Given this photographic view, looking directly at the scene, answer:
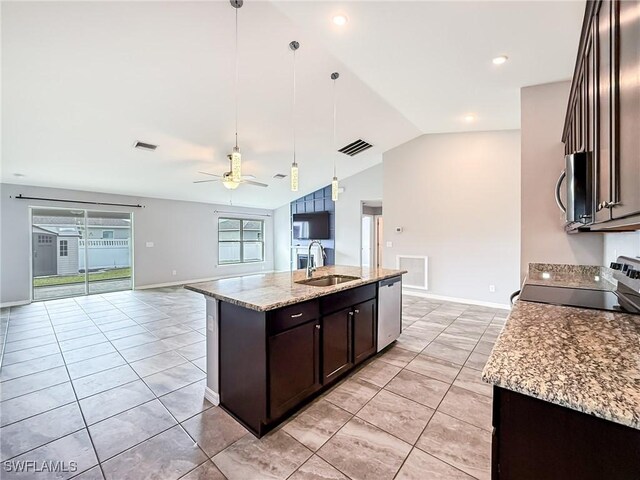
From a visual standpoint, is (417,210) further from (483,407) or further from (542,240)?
(483,407)

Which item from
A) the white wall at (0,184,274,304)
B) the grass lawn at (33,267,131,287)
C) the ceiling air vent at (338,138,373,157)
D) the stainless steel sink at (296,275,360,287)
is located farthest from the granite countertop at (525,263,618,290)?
the grass lawn at (33,267,131,287)

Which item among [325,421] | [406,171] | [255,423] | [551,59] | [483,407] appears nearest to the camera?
[255,423]

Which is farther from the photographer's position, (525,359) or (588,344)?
(588,344)

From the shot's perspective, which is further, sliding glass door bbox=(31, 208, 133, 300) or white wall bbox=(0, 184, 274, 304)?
sliding glass door bbox=(31, 208, 133, 300)

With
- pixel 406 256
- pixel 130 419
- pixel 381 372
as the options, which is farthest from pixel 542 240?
pixel 130 419

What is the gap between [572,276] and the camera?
2.72 metres

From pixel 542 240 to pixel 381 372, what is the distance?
2221mm

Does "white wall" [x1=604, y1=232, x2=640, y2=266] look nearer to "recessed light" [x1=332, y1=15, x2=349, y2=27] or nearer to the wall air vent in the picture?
"recessed light" [x1=332, y1=15, x2=349, y2=27]

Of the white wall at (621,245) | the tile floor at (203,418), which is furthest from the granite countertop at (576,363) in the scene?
the tile floor at (203,418)

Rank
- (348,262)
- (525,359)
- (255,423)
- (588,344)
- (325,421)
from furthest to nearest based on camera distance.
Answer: (348,262) < (325,421) < (255,423) < (588,344) < (525,359)

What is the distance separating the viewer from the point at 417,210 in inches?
233

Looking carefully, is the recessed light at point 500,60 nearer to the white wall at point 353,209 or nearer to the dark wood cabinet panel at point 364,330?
the dark wood cabinet panel at point 364,330

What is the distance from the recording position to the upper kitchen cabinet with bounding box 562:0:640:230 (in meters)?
0.73

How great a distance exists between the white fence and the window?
8.27 ft
